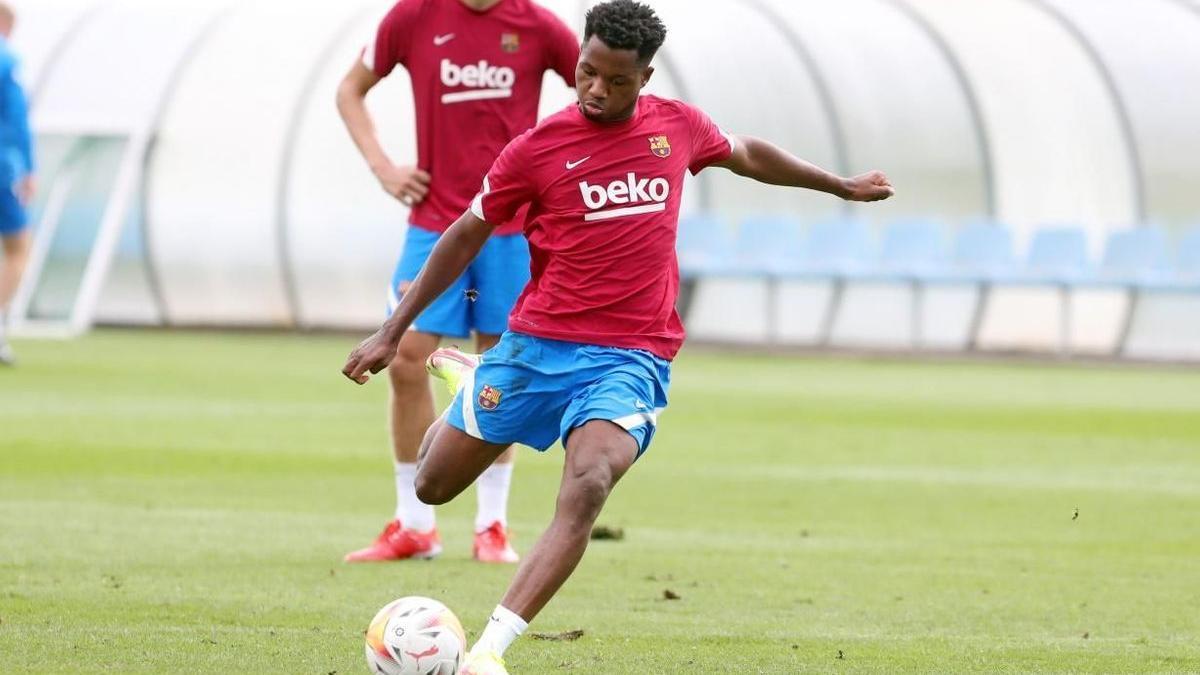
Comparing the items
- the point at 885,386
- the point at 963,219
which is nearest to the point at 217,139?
the point at 963,219

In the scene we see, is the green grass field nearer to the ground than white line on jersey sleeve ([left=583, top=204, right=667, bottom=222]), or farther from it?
nearer to the ground

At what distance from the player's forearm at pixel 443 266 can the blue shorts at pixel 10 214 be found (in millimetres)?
13821

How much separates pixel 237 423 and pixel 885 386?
26.5ft

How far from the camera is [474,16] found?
9.17m

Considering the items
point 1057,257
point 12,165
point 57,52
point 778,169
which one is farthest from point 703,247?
point 778,169

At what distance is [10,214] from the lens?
65.1 ft

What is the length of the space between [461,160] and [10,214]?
11.7 meters

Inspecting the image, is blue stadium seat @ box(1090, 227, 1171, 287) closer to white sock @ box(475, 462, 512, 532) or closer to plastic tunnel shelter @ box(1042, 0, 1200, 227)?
plastic tunnel shelter @ box(1042, 0, 1200, 227)

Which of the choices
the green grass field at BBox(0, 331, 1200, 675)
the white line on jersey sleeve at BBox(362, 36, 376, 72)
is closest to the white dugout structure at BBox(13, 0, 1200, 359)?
the green grass field at BBox(0, 331, 1200, 675)

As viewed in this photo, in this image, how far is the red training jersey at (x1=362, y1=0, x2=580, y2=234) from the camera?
30.0 feet

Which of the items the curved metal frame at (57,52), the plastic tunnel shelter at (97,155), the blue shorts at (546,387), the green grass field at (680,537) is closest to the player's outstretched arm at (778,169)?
the blue shorts at (546,387)

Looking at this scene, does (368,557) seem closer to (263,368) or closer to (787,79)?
(263,368)

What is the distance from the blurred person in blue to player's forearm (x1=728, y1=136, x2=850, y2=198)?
12.8 meters

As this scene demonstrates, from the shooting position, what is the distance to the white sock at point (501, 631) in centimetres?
617
